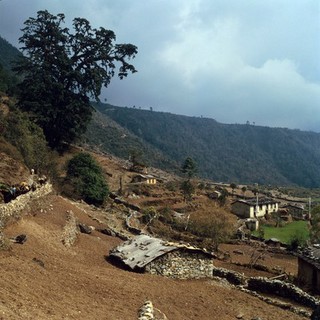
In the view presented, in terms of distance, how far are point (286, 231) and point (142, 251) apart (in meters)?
46.0

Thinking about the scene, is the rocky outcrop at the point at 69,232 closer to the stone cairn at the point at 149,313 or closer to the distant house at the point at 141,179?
the stone cairn at the point at 149,313

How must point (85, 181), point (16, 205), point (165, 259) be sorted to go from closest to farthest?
point (16, 205) < point (165, 259) < point (85, 181)

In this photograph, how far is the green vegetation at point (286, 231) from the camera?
182 feet

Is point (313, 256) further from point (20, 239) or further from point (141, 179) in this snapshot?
point (141, 179)

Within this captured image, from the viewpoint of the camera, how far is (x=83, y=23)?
5341 cm

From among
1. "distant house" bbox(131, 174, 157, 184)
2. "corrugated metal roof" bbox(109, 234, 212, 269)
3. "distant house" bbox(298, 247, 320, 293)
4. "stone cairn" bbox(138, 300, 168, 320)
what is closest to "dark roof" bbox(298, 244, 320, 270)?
"distant house" bbox(298, 247, 320, 293)

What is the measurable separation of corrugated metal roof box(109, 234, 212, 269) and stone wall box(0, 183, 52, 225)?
→ 14.9ft

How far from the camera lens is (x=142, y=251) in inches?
779

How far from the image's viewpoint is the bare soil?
11305 millimetres

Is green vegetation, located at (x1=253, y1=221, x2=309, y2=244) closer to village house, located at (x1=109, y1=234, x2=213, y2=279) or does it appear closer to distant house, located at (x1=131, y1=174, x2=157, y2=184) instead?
distant house, located at (x1=131, y1=174, x2=157, y2=184)

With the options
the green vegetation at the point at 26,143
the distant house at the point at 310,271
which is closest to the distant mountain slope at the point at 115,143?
the green vegetation at the point at 26,143

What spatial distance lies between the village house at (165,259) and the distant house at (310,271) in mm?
8470

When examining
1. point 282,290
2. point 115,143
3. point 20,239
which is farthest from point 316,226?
point 115,143

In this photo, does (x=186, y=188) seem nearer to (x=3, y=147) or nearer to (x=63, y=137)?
(x=63, y=137)
